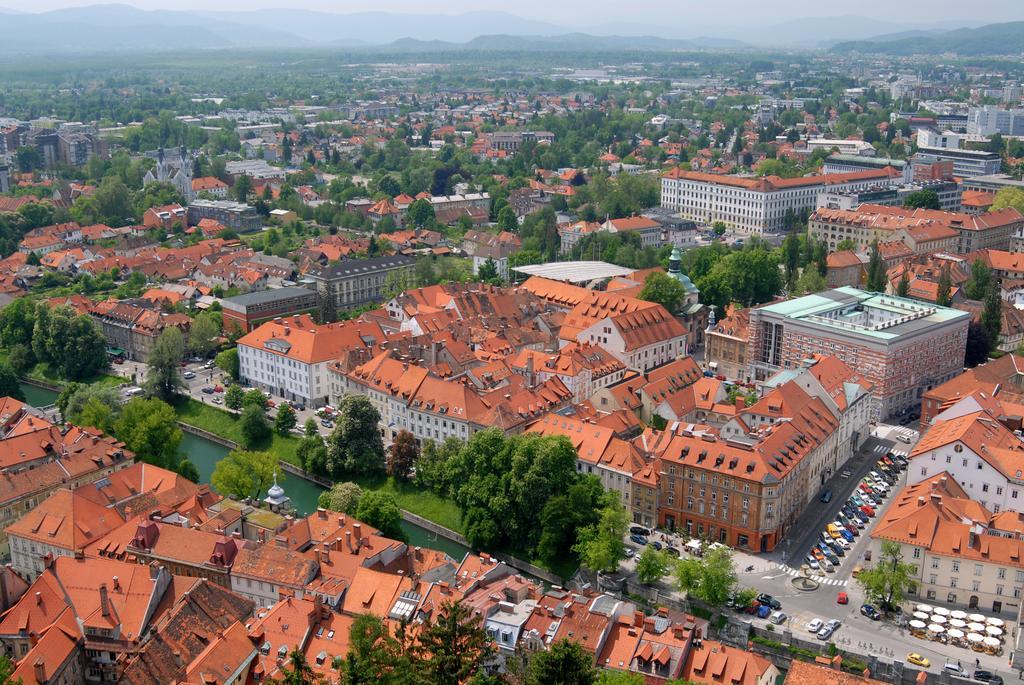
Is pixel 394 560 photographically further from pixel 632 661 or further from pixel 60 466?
pixel 60 466

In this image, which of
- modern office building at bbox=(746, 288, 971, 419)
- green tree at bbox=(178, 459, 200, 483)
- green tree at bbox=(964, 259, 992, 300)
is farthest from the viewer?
green tree at bbox=(964, 259, 992, 300)

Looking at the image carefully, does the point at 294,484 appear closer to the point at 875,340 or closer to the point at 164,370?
the point at 164,370

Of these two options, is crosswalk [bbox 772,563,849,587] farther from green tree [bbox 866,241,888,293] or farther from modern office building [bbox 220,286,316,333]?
modern office building [bbox 220,286,316,333]

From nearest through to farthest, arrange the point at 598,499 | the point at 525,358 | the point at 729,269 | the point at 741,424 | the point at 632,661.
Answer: the point at 632,661 < the point at 598,499 < the point at 741,424 < the point at 525,358 < the point at 729,269

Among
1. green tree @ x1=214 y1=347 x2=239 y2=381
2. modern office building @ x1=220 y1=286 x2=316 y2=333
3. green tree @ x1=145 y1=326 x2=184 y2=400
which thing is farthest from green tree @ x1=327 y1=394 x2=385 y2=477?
modern office building @ x1=220 y1=286 x2=316 y2=333

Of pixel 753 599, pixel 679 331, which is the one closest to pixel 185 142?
pixel 679 331

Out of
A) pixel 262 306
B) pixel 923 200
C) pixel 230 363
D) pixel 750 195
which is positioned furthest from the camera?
pixel 750 195

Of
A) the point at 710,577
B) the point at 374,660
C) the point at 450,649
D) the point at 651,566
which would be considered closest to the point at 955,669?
the point at 710,577
